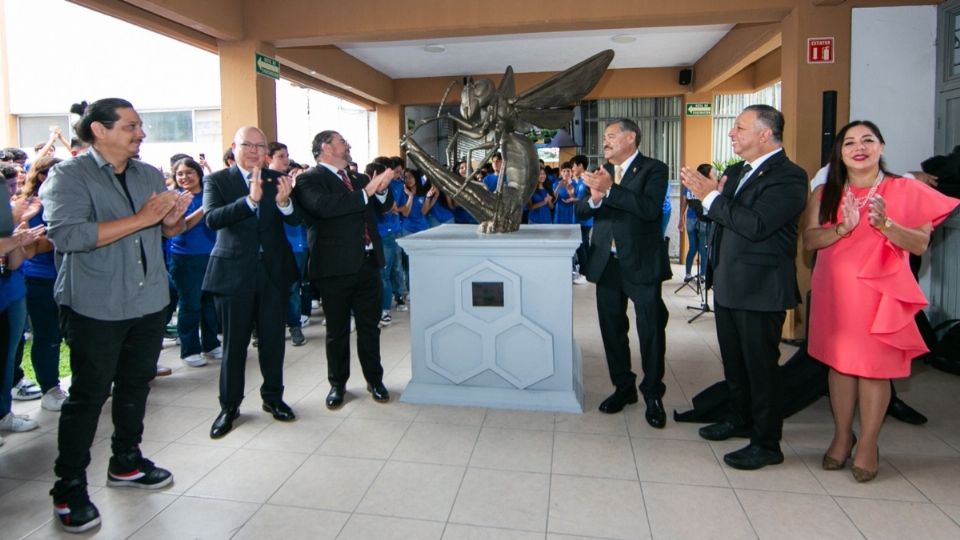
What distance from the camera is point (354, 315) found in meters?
3.52

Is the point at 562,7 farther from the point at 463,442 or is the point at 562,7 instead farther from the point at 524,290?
the point at 463,442

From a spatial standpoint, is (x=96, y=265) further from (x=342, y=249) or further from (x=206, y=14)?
(x=206, y=14)

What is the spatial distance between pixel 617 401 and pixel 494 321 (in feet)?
2.68

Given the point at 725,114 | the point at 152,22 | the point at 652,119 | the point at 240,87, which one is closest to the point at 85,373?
the point at 152,22

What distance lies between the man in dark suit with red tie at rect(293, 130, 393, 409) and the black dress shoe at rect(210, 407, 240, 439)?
527mm

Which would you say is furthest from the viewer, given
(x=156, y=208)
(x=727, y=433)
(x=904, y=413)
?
(x=904, y=413)

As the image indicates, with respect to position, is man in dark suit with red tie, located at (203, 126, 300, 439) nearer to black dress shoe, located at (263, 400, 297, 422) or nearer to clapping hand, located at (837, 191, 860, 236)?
black dress shoe, located at (263, 400, 297, 422)

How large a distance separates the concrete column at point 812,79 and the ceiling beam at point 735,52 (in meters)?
0.69

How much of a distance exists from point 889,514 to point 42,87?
44.1 ft

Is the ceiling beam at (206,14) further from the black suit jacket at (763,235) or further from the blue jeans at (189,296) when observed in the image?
the black suit jacket at (763,235)

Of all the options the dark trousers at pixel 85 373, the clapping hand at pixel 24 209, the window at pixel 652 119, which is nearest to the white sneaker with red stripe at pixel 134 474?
the dark trousers at pixel 85 373

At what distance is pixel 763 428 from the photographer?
272cm

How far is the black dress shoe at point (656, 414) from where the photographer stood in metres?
3.20

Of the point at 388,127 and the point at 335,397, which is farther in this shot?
the point at 388,127
